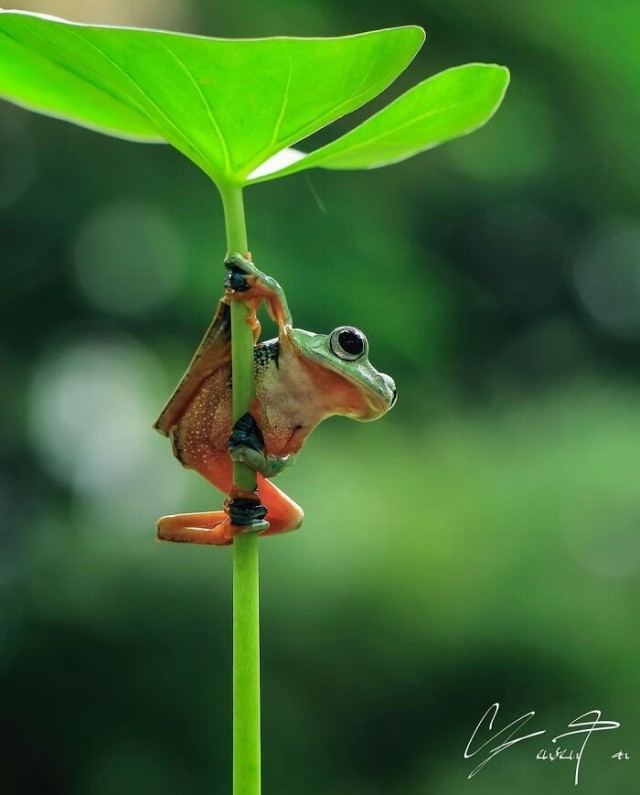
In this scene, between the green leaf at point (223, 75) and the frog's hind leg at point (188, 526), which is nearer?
the green leaf at point (223, 75)

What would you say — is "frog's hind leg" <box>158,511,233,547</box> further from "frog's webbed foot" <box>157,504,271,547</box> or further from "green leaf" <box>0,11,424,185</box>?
"green leaf" <box>0,11,424,185</box>

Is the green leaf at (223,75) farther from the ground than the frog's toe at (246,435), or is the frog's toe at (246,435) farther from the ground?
the green leaf at (223,75)

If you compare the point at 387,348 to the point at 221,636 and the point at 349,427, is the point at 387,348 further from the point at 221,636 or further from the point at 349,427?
the point at 221,636

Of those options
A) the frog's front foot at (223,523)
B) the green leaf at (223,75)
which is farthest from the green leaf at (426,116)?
the frog's front foot at (223,523)

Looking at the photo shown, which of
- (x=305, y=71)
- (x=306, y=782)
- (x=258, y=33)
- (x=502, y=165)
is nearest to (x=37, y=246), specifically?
(x=258, y=33)

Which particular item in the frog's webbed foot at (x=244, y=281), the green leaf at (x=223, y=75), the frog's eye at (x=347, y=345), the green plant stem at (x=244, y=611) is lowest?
the green plant stem at (x=244, y=611)

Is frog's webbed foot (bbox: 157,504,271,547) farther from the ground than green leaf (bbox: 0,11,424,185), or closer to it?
closer to it

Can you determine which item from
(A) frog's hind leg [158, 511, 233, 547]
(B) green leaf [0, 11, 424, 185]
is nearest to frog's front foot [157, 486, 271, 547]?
(A) frog's hind leg [158, 511, 233, 547]

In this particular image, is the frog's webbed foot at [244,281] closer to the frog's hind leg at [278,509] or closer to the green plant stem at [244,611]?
the green plant stem at [244,611]
